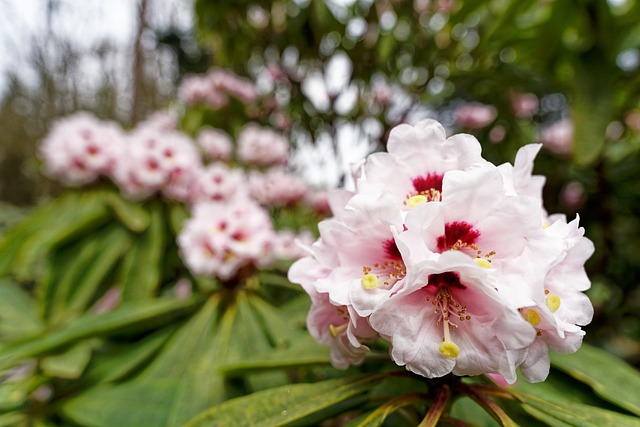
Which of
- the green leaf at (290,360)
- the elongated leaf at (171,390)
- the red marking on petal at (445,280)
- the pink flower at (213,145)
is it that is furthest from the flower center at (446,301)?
the pink flower at (213,145)

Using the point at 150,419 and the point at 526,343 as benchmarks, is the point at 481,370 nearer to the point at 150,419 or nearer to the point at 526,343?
the point at 526,343

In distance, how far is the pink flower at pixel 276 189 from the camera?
1.87 meters

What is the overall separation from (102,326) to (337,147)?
1.02 metres

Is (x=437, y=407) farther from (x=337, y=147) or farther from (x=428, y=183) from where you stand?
(x=337, y=147)

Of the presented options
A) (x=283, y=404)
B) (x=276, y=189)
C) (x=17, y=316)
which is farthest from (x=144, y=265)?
(x=283, y=404)

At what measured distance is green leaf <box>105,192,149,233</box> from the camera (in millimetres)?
1278

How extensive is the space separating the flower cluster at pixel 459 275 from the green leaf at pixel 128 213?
917mm

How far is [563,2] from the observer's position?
1089 mm

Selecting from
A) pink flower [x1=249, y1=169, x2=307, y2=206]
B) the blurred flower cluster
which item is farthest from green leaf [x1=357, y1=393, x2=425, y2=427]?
pink flower [x1=249, y1=169, x2=307, y2=206]

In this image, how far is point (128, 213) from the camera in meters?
1.32

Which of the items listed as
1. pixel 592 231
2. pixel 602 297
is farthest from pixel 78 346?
pixel 602 297

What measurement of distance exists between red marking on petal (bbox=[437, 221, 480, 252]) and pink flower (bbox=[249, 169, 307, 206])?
1.43 metres

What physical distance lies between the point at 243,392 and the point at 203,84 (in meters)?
1.81

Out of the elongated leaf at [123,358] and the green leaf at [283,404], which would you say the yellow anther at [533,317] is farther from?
the elongated leaf at [123,358]
